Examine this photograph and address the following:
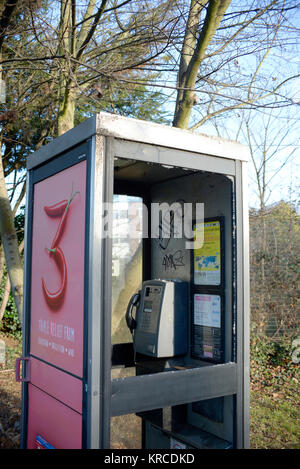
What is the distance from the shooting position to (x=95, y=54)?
5852mm

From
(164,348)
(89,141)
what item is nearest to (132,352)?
(164,348)

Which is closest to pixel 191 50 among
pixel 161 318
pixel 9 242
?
pixel 9 242

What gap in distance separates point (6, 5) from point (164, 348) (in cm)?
363

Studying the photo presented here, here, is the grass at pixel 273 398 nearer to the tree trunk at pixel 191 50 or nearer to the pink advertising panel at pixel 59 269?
the pink advertising panel at pixel 59 269

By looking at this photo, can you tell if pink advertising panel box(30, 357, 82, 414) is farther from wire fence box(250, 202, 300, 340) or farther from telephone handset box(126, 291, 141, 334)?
wire fence box(250, 202, 300, 340)

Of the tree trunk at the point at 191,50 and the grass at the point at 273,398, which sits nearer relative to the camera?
the grass at the point at 273,398

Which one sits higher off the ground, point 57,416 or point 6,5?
point 6,5

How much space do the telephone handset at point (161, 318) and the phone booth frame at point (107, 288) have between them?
687mm

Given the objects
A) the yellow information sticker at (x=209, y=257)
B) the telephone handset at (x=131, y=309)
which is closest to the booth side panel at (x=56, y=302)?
the telephone handset at (x=131, y=309)

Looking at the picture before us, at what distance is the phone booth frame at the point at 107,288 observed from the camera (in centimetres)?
237

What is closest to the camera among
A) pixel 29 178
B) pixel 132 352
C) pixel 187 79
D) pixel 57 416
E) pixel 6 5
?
pixel 57 416

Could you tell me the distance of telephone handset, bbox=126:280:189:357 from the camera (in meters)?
3.49

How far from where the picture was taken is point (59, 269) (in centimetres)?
277
